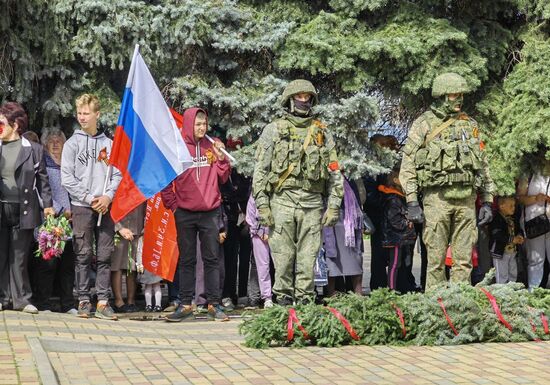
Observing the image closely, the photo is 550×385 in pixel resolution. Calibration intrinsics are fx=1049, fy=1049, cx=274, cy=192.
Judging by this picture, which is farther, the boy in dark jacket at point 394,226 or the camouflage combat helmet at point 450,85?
the boy in dark jacket at point 394,226

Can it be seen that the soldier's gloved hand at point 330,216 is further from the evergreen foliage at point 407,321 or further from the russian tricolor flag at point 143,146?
the russian tricolor flag at point 143,146

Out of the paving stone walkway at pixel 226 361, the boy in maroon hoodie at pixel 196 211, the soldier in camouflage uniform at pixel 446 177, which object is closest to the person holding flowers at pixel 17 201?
the paving stone walkway at pixel 226 361

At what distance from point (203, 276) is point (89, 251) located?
4.38 ft

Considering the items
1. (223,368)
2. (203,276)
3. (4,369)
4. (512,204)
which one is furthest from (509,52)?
(4,369)

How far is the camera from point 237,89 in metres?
12.1

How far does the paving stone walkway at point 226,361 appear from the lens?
7.37 metres

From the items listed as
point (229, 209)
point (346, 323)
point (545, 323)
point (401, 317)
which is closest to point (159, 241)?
point (229, 209)

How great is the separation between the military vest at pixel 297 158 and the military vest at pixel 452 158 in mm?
1036

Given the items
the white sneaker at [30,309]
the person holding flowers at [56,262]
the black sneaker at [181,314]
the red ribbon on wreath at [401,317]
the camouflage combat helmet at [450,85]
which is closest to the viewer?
the red ribbon on wreath at [401,317]

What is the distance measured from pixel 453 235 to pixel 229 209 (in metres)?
3.01

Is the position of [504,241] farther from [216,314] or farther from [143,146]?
[143,146]

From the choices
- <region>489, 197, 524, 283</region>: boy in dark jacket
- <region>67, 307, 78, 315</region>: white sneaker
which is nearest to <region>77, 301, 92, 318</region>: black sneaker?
<region>67, 307, 78, 315</region>: white sneaker

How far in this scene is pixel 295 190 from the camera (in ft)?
34.0

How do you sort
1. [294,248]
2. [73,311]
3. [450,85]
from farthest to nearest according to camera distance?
[73,311] → [450,85] → [294,248]
